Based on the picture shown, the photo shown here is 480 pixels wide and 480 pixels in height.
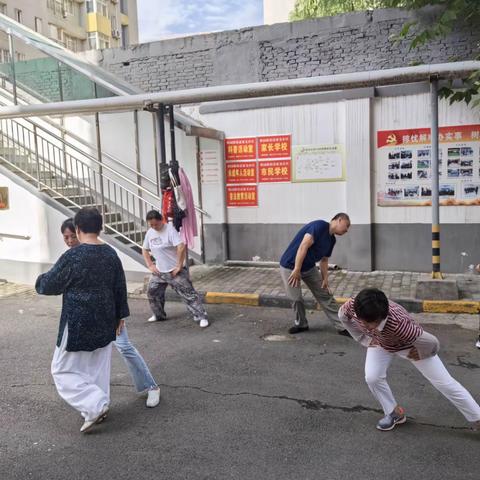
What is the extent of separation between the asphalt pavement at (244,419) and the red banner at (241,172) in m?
4.45

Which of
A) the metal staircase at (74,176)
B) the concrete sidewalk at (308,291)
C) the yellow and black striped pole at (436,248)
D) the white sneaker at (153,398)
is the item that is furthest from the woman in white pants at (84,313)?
the metal staircase at (74,176)

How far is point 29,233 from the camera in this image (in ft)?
32.3

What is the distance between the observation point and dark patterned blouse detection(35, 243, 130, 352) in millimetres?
3838

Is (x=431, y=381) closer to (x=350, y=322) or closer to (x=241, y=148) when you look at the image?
(x=350, y=322)

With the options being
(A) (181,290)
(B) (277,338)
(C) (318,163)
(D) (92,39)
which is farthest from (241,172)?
(D) (92,39)

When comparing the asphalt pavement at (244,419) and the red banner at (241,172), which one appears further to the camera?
the red banner at (241,172)

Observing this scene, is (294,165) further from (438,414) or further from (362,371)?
(438,414)

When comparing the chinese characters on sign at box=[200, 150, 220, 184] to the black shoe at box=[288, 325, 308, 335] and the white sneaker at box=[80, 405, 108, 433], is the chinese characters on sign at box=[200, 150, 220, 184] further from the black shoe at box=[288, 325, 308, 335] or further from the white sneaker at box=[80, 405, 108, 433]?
the white sneaker at box=[80, 405, 108, 433]

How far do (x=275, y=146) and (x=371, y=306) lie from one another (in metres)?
6.90

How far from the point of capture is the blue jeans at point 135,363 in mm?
4344

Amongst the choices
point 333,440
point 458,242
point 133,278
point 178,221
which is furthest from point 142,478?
point 458,242

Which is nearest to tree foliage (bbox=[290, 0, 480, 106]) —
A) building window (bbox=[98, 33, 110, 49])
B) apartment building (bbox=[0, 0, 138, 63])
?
apartment building (bbox=[0, 0, 138, 63])

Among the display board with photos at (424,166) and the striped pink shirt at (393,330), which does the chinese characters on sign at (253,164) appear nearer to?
the display board with photos at (424,166)

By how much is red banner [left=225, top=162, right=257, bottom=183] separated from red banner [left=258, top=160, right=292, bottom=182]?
0.12m
